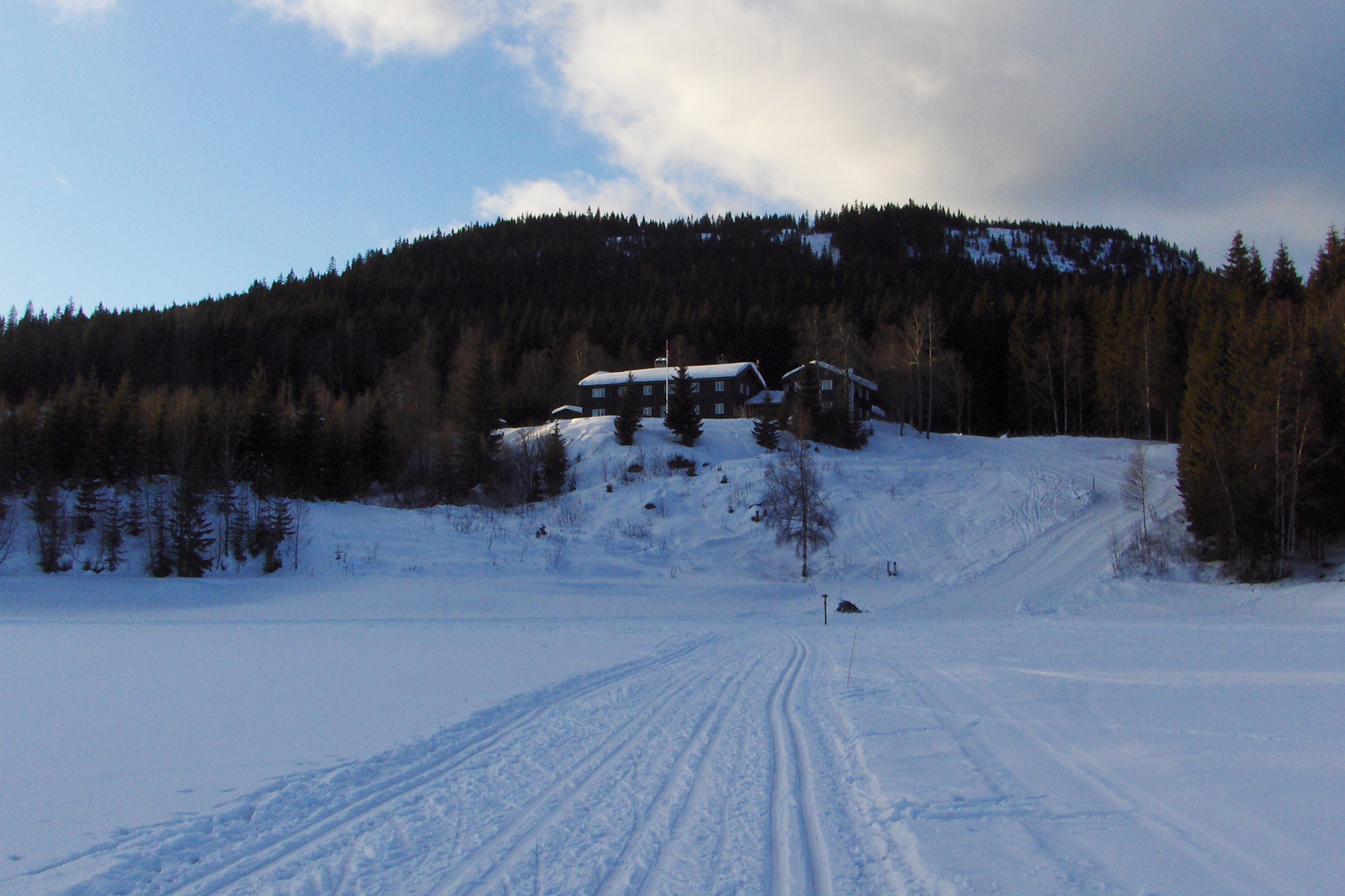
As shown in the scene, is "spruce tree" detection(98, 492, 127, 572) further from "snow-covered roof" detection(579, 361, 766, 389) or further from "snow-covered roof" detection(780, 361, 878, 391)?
"snow-covered roof" detection(780, 361, 878, 391)

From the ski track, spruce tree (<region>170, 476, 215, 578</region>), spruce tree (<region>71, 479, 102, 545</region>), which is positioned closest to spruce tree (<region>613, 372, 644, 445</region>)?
spruce tree (<region>170, 476, 215, 578</region>)

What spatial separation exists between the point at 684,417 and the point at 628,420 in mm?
4299

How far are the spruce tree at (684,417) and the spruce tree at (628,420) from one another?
258 cm

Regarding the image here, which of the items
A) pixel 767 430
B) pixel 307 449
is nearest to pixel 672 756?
pixel 307 449

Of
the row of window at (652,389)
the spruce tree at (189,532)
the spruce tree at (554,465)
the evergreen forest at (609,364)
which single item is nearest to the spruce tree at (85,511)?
the evergreen forest at (609,364)

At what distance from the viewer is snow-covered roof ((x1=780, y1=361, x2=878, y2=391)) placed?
201 feet

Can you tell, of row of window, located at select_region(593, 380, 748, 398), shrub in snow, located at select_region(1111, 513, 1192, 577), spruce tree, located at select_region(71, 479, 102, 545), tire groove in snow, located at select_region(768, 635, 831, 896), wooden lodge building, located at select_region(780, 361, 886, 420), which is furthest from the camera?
row of window, located at select_region(593, 380, 748, 398)

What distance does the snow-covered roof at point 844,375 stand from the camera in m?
61.4

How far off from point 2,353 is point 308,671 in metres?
89.3

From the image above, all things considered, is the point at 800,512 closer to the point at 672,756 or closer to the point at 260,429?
the point at 672,756

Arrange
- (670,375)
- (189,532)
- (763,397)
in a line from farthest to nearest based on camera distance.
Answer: (670,375)
(763,397)
(189,532)

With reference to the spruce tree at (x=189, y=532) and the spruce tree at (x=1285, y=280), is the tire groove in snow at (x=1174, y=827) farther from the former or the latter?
the spruce tree at (x=1285, y=280)

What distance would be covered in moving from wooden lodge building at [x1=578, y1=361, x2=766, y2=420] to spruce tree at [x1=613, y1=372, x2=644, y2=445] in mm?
13918

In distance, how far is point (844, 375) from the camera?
61.2 m
